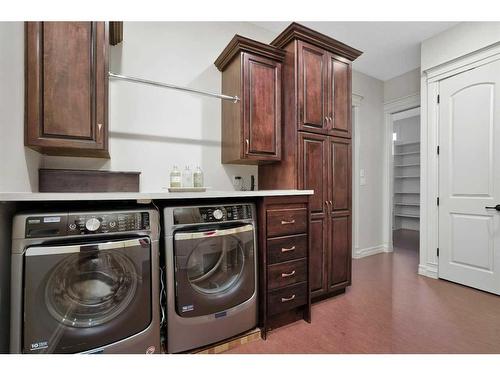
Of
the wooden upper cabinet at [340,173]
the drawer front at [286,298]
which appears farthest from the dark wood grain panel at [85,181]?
the wooden upper cabinet at [340,173]

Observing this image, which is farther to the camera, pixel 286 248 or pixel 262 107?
pixel 262 107

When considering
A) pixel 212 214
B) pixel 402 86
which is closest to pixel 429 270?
pixel 402 86

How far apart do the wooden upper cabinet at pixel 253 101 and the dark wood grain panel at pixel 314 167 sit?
0.23 metres

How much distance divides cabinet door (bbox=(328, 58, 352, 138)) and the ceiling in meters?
0.68

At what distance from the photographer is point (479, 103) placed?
2.31m

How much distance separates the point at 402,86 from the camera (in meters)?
3.48

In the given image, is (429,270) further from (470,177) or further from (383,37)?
(383,37)

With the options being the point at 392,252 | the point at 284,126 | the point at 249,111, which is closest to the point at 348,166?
the point at 284,126

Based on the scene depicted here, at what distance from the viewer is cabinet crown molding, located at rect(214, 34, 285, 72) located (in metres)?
1.91

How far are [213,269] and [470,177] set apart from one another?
2.77m

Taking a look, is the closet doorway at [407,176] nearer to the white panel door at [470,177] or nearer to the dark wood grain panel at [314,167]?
the white panel door at [470,177]

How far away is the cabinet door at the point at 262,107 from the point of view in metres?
1.96

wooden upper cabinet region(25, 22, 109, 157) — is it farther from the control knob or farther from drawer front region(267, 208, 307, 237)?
drawer front region(267, 208, 307, 237)

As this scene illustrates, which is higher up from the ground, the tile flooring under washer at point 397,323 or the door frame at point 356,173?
the door frame at point 356,173
